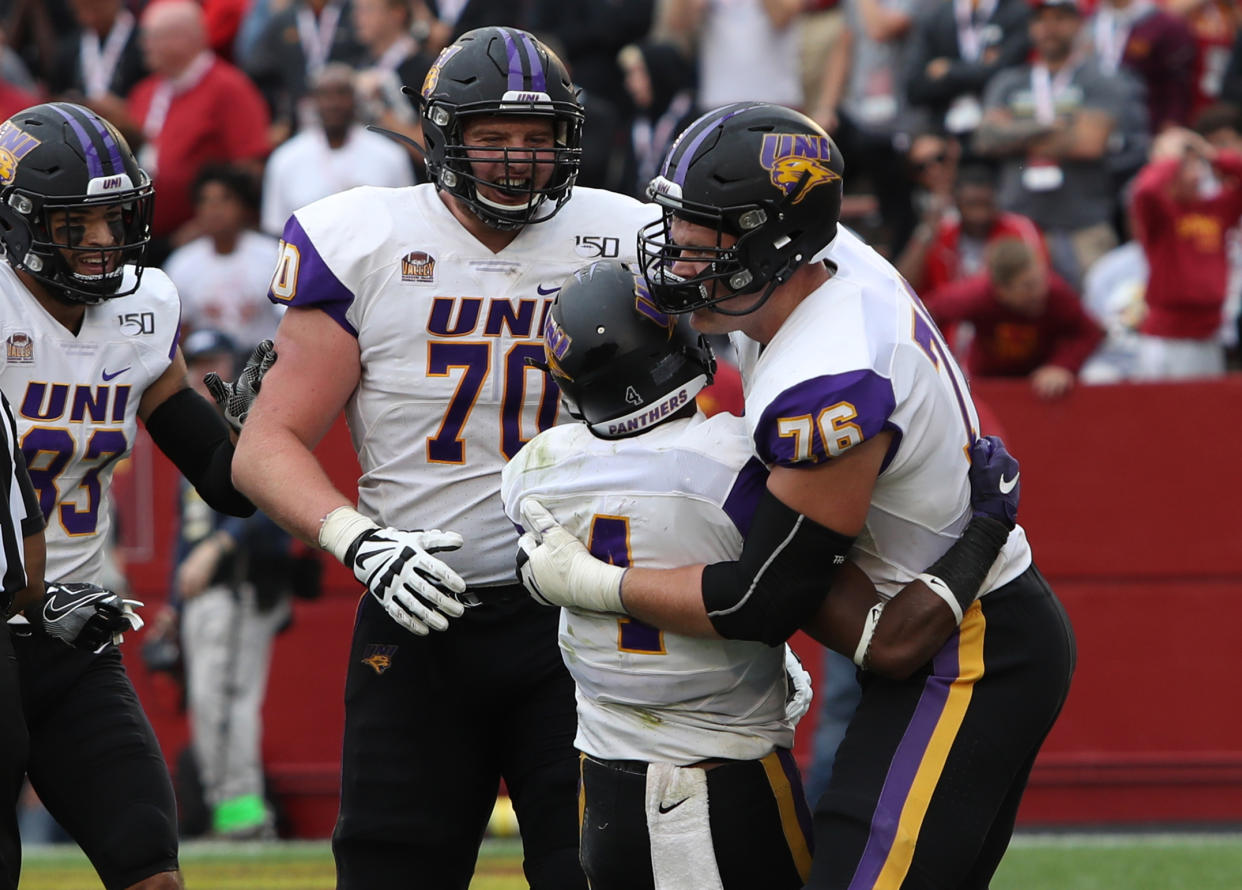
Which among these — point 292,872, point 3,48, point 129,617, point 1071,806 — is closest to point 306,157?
point 3,48

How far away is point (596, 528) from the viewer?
320cm

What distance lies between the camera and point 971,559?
3150mm

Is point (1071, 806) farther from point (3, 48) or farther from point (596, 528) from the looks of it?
point (3, 48)

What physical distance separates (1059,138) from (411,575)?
6002mm

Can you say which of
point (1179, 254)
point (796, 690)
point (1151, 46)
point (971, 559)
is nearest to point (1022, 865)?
point (1179, 254)

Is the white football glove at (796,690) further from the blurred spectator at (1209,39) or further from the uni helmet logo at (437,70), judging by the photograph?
the blurred spectator at (1209,39)

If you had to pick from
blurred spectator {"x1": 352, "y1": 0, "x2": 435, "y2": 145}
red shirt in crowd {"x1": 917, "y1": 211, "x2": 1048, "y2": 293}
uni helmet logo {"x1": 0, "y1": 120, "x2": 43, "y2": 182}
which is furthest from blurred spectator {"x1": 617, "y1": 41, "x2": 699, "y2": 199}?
uni helmet logo {"x1": 0, "y1": 120, "x2": 43, "y2": 182}

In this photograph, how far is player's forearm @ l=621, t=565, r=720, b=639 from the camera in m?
3.09

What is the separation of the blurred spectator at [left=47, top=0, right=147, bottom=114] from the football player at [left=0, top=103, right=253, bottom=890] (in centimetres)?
651

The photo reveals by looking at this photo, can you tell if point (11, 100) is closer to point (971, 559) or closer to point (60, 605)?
point (60, 605)

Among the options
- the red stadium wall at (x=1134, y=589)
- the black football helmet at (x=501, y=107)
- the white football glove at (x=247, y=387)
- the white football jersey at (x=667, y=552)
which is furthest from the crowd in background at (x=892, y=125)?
the white football jersey at (x=667, y=552)

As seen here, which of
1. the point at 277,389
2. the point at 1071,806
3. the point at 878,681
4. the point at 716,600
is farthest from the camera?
the point at 1071,806

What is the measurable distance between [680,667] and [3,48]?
8313 millimetres

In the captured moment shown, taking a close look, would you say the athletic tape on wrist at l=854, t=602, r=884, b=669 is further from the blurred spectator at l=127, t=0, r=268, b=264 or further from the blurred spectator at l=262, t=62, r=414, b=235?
the blurred spectator at l=127, t=0, r=268, b=264
